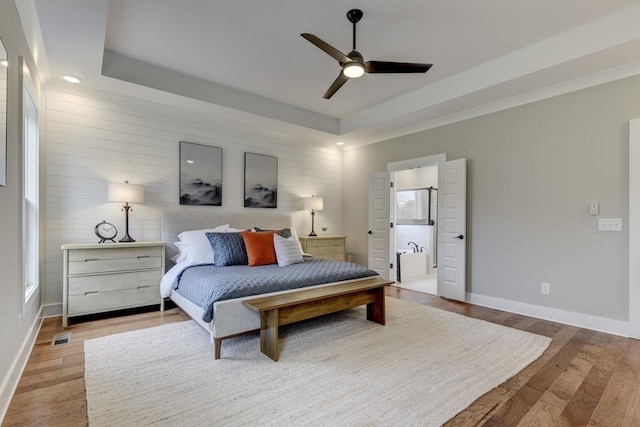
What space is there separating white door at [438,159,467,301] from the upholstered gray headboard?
2.53 m

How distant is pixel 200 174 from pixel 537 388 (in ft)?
14.5

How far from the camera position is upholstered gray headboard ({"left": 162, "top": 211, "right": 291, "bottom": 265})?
13.5 feet

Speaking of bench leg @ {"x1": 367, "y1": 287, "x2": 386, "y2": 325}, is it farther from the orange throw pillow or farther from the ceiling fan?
the ceiling fan

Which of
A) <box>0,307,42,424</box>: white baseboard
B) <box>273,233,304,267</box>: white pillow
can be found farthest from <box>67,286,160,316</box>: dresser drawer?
<box>273,233,304,267</box>: white pillow

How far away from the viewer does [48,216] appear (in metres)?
3.46

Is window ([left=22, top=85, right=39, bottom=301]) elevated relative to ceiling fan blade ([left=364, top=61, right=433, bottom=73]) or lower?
lower

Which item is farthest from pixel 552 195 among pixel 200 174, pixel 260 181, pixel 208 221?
pixel 200 174

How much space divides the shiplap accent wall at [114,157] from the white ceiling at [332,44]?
359 millimetres

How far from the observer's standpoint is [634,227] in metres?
2.94

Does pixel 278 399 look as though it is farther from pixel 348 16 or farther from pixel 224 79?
pixel 224 79

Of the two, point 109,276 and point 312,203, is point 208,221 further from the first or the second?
point 312,203

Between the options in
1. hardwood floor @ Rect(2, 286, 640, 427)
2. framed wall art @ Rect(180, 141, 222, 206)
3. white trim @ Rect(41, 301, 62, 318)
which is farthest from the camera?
framed wall art @ Rect(180, 141, 222, 206)

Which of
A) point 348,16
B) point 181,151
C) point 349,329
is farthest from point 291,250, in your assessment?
point 348,16

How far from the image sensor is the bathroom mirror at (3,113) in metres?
1.82
